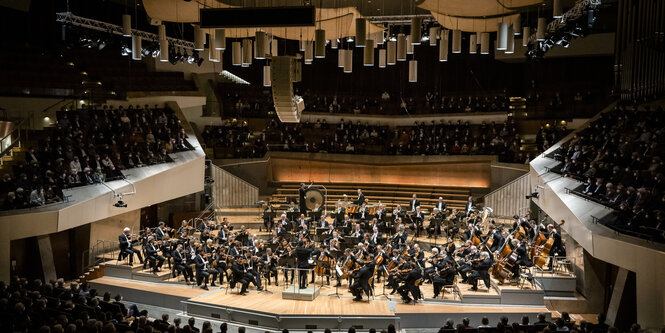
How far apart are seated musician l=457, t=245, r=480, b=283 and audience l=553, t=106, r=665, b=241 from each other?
259cm

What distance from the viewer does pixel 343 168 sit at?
2495 cm

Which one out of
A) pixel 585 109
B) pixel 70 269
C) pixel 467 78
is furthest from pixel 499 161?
pixel 70 269

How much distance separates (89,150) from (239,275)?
18.6 ft

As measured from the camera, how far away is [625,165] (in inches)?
501

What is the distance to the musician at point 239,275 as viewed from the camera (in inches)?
531

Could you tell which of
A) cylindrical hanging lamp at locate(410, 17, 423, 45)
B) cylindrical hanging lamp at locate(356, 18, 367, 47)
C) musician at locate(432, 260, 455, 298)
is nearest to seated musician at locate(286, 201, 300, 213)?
musician at locate(432, 260, 455, 298)

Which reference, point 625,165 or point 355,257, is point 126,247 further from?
point 625,165

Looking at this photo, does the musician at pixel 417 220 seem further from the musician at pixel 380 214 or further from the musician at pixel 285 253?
the musician at pixel 285 253

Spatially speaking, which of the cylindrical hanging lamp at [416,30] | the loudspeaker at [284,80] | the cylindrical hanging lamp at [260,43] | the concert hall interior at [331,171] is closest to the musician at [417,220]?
the concert hall interior at [331,171]

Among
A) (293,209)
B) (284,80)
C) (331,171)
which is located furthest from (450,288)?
(331,171)

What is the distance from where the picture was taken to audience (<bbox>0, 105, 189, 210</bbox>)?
43.1 feet

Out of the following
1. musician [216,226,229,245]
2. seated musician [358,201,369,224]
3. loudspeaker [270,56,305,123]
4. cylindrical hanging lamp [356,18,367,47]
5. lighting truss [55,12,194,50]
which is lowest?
musician [216,226,229,245]

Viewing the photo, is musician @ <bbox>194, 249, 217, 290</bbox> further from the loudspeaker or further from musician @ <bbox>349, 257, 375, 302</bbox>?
the loudspeaker

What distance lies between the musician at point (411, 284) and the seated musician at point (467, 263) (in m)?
1.11
